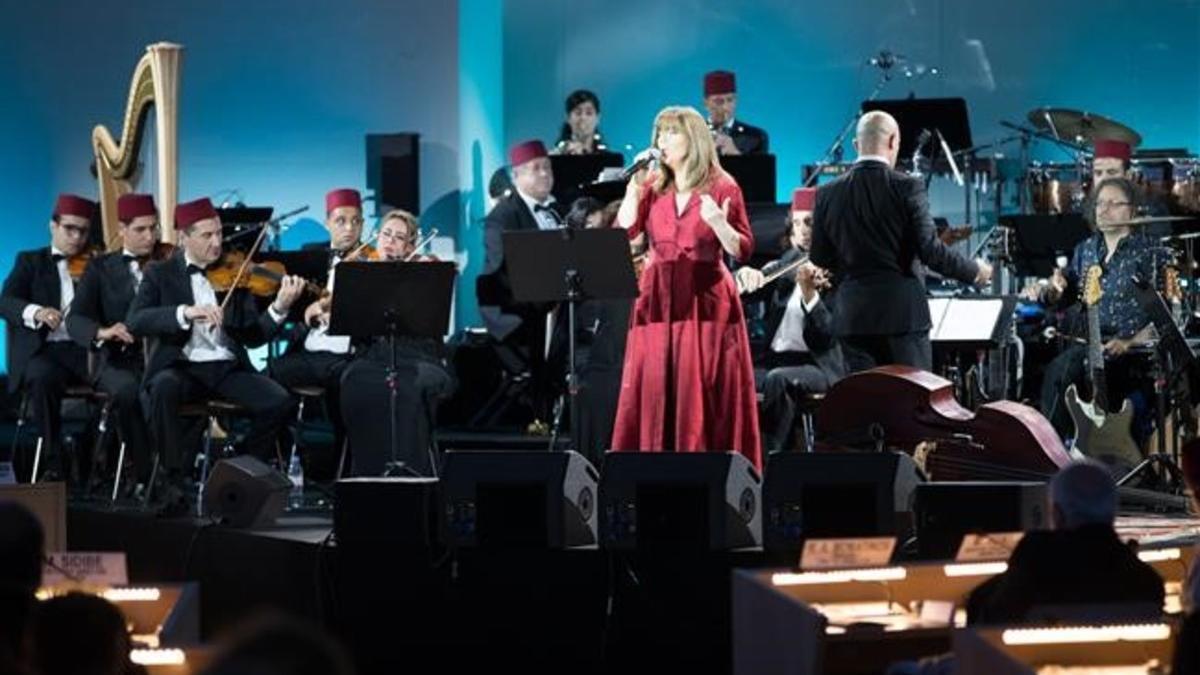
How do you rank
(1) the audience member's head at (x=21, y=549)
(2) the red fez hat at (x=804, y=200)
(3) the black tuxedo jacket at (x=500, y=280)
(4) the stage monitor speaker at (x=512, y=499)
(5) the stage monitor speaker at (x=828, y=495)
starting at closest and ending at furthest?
(1) the audience member's head at (x=21, y=549) → (5) the stage monitor speaker at (x=828, y=495) → (4) the stage monitor speaker at (x=512, y=499) → (2) the red fez hat at (x=804, y=200) → (3) the black tuxedo jacket at (x=500, y=280)

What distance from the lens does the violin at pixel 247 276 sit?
983cm

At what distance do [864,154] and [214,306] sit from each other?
9.66 ft

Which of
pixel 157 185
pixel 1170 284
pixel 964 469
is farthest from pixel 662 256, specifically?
pixel 157 185

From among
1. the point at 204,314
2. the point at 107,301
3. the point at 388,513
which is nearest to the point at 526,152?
the point at 204,314

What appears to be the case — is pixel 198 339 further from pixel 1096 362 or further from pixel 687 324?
pixel 1096 362

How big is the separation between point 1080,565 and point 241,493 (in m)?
4.54

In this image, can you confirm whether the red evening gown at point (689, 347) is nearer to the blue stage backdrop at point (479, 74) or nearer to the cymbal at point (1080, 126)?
the blue stage backdrop at point (479, 74)

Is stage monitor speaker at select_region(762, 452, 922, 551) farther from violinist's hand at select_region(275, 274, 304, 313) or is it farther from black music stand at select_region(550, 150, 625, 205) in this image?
black music stand at select_region(550, 150, 625, 205)

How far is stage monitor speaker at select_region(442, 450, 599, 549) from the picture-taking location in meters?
7.65

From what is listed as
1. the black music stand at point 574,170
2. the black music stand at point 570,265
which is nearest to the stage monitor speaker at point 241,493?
the black music stand at point 570,265

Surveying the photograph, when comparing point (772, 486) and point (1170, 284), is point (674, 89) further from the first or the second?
point (772, 486)

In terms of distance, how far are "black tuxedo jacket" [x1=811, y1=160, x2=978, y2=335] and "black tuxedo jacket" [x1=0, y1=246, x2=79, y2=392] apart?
13.7ft

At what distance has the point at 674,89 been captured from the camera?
1388 centimetres

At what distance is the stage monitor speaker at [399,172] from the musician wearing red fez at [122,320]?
1739mm
